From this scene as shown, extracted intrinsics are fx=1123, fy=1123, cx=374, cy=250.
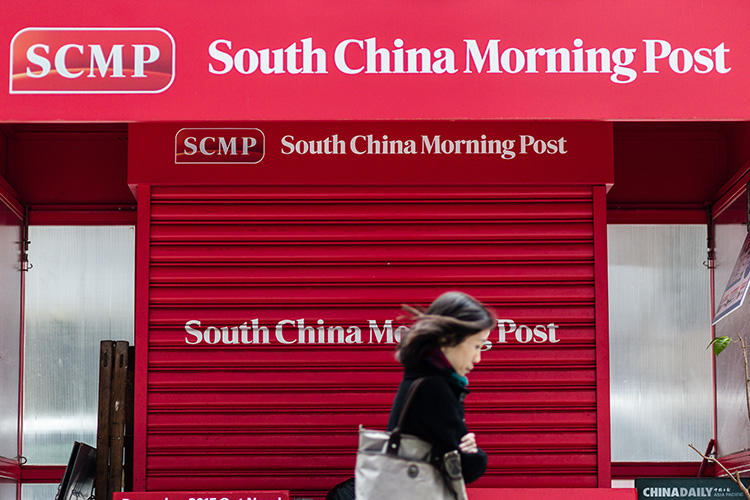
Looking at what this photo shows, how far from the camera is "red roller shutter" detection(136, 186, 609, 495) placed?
652 cm

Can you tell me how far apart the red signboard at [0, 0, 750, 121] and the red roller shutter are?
0.98 m

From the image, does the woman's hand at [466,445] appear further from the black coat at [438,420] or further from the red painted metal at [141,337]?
the red painted metal at [141,337]

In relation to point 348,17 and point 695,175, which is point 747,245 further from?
Answer: point 348,17

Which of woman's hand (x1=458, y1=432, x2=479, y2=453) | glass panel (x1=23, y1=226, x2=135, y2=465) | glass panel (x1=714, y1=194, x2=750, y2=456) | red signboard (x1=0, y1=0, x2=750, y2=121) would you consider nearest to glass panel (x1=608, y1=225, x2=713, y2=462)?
glass panel (x1=714, y1=194, x2=750, y2=456)

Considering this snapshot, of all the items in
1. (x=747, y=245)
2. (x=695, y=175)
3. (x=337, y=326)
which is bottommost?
(x=337, y=326)

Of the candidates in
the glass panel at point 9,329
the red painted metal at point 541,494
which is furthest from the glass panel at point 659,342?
the glass panel at point 9,329

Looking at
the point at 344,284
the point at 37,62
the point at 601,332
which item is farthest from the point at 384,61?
the point at 601,332

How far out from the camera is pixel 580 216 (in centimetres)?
659

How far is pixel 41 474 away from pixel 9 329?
1005 mm

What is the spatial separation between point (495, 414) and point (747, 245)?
1.75 meters

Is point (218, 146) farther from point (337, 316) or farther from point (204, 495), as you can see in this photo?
point (204, 495)

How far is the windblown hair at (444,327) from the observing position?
13.9 ft

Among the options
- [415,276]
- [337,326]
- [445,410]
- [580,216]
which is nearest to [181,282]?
[337,326]

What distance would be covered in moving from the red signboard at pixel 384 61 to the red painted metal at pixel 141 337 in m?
0.98
